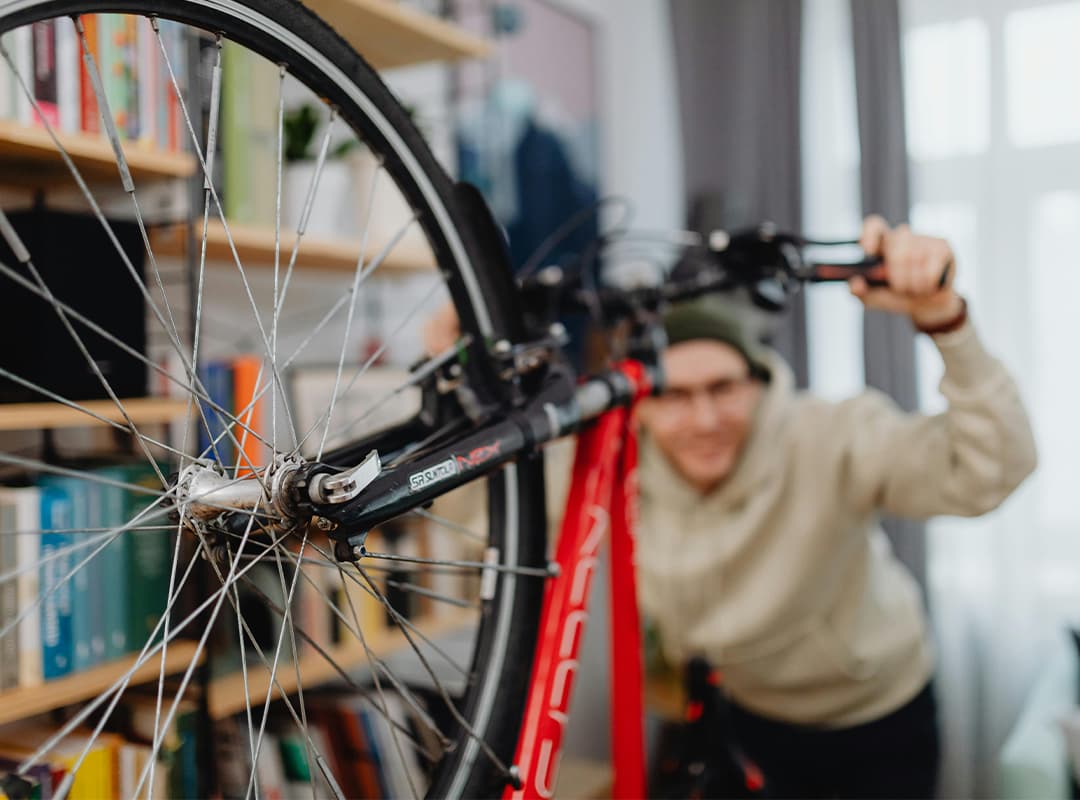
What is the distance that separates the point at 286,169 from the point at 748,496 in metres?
0.90

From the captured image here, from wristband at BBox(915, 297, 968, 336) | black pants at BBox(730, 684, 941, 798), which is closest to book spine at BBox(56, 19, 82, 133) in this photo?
wristband at BBox(915, 297, 968, 336)

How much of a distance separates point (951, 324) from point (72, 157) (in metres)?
1.00

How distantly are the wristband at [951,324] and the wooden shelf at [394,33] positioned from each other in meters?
0.81

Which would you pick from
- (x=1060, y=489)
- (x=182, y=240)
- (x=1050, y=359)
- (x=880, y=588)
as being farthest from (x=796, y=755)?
(x=182, y=240)

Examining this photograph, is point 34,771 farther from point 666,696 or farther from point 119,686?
point 666,696

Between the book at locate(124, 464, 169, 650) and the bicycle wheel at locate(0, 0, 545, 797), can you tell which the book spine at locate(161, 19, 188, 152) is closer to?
the bicycle wheel at locate(0, 0, 545, 797)

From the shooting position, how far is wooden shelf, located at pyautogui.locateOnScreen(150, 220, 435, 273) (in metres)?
1.10

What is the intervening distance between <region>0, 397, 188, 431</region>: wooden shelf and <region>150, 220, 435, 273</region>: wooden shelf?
19cm

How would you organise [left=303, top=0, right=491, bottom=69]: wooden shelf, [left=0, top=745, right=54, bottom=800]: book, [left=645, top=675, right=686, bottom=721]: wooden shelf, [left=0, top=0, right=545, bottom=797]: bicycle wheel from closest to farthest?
[left=0, top=0, right=545, bottom=797]: bicycle wheel
[left=0, top=745, right=54, bottom=800]: book
[left=303, top=0, right=491, bottom=69]: wooden shelf
[left=645, top=675, right=686, bottom=721]: wooden shelf

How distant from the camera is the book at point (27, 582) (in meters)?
0.95

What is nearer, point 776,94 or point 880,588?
point 880,588

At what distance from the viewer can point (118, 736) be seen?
3.35ft

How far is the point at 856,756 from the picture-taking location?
142cm

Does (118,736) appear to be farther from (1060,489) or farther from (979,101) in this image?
(979,101)
